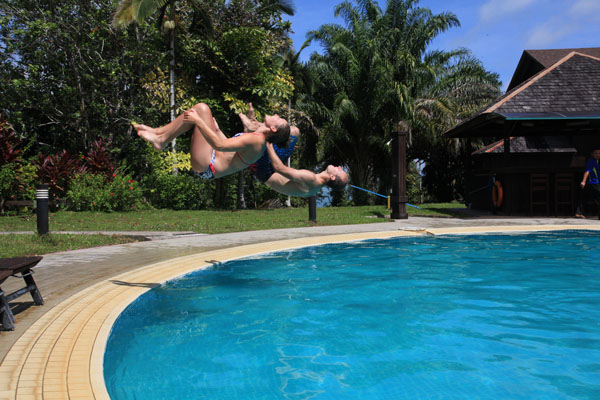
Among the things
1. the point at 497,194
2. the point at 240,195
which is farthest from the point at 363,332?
the point at 240,195

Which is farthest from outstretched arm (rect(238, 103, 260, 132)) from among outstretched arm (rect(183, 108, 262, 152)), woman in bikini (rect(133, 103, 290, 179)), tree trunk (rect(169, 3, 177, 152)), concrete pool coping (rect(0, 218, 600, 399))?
tree trunk (rect(169, 3, 177, 152))

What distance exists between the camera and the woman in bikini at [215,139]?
16.2 ft

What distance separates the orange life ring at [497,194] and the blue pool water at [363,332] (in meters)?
9.22

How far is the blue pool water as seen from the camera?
4.11 m

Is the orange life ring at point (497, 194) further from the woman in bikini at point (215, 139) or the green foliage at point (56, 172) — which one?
the green foliage at point (56, 172)

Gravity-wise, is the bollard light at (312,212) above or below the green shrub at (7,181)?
below

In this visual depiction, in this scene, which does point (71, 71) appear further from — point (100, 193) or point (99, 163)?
point (100, 193)

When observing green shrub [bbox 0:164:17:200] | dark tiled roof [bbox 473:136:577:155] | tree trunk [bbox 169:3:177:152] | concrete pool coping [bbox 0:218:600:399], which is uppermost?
tree trunk [bbox 169:3:177:152]

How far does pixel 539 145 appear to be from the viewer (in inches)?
736

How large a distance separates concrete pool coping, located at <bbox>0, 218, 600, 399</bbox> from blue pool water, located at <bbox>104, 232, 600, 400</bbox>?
221 millimetres

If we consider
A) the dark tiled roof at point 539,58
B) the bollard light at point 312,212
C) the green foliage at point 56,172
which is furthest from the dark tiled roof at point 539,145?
the green foliage at point 56,172

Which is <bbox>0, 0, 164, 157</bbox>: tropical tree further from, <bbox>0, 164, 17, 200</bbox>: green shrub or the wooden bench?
the wooden bench

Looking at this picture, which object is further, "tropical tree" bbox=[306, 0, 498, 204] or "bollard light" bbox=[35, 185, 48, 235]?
"tropical tree" bbox=[306, 0, 498, 204]

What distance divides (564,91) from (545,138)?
2367 mm
